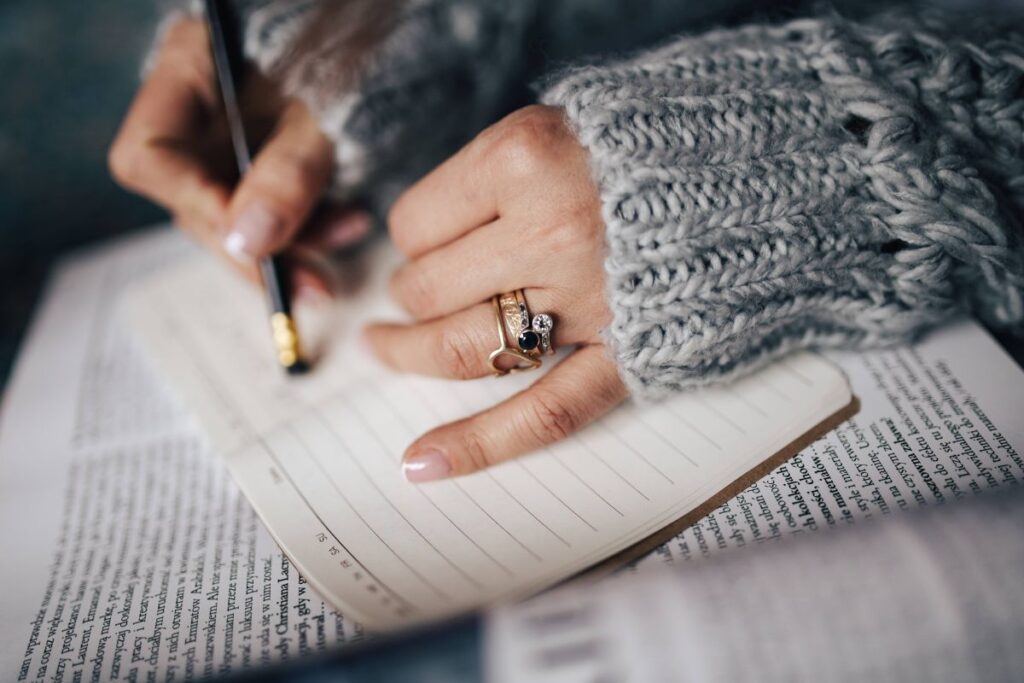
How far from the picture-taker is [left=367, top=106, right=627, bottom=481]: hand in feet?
1.53

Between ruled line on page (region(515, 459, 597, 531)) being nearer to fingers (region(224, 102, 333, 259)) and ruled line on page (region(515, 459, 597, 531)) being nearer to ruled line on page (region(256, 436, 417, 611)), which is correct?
ruled line on page (region(256, 436, 417, 611))

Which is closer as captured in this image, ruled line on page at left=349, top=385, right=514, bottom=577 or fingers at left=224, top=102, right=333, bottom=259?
ruled line on page at left=349, top=385, right=514, bottom=577

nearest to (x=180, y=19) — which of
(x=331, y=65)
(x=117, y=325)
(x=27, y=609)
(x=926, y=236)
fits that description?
(x=331, y=65)

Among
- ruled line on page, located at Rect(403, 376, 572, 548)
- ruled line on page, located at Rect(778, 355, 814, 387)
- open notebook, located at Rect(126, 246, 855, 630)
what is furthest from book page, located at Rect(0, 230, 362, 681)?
ruled line on page, located at Rect(778, 355, 814, 387)

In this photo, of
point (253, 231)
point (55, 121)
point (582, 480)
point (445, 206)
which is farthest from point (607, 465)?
point (55, 121)

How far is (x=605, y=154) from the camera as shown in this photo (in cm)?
44

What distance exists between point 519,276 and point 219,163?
1.43 ft

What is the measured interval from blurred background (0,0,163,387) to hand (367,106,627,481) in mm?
563

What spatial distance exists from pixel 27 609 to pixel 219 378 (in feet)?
0.77

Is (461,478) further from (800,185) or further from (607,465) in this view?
(800,185)

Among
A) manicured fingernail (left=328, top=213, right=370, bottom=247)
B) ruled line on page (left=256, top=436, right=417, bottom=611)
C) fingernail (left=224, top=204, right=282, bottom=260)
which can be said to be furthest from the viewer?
manicured fingernail (left=328, top=213, right=370, bottom=247)

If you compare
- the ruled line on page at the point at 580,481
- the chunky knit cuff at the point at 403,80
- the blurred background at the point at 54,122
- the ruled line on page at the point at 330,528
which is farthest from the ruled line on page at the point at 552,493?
the blurred background at the point at 54,122

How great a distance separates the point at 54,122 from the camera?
833mm

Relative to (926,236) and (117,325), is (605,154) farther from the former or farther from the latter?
(117,325)
